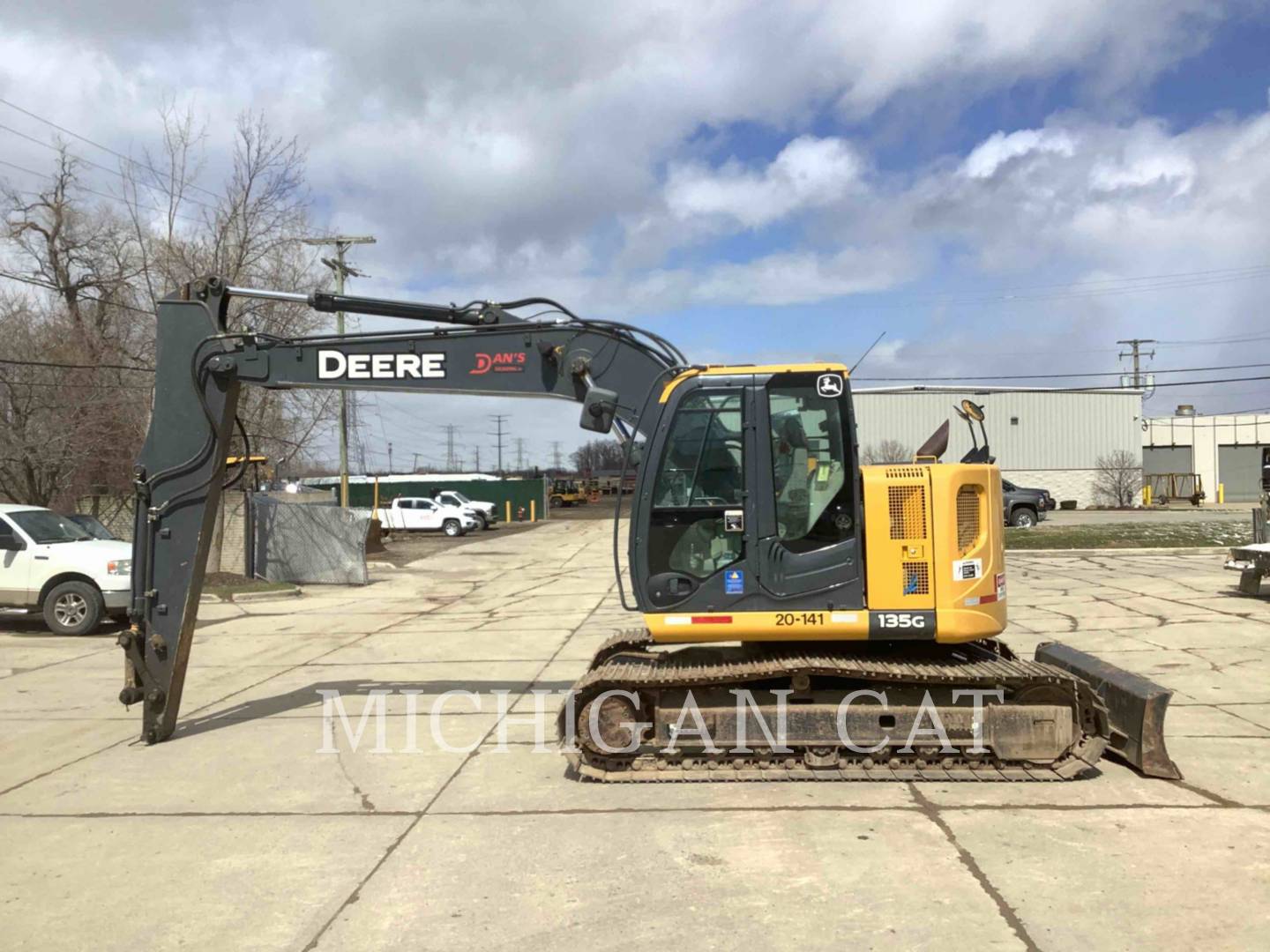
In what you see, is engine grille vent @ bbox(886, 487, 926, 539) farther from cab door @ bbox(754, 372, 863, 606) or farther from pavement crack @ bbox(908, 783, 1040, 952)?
pavement crack @ bbox(908, 783, 1040, 952)

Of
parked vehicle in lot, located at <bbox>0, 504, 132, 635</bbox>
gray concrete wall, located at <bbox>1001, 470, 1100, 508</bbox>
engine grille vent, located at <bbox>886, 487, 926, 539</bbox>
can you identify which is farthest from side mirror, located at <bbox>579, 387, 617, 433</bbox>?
gray concrete wall, located at <bbox>1001, 470, 1100, 508</bbox>

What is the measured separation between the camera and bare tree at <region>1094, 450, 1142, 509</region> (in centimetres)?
5197

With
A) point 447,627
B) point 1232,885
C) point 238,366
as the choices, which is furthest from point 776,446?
point 447,627

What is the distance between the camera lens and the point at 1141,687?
683 centimetres

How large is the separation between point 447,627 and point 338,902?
996 cm

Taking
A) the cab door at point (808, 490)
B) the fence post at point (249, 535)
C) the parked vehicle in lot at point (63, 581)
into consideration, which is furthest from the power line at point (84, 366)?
the cab door at point (808, 490)

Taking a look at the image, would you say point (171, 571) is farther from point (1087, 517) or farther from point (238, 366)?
point (1087, 517)

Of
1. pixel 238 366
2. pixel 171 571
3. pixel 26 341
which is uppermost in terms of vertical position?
pixel 26 341

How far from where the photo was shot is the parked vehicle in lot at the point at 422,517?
40.6 metres

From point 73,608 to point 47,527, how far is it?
1538 mm

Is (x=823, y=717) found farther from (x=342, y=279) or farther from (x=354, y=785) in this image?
(x=342, y=279)

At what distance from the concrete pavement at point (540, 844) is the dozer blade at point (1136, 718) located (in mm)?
163

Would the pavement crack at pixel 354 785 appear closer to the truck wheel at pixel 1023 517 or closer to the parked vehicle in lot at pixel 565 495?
the truck wheel at pixel 1023 517

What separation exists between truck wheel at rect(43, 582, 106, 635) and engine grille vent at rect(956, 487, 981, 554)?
12426 millimetres
